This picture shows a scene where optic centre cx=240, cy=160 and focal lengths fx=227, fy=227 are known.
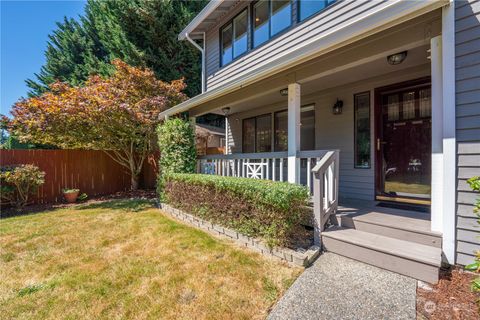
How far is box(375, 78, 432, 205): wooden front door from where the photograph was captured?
14.6ft

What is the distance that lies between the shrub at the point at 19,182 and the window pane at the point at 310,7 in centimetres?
885

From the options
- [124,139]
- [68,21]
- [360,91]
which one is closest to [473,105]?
[360,91]

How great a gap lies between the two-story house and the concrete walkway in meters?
0.26

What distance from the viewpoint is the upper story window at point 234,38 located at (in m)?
7.21

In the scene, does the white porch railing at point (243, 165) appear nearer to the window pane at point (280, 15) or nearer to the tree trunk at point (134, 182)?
the window pane at point (280, 15)

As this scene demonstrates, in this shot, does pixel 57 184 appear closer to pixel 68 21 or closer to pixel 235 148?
pixel 235 148

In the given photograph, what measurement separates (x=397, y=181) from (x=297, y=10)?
15.4ft

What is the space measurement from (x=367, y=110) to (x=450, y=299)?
390 cm

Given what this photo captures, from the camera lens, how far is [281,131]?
7176 mm

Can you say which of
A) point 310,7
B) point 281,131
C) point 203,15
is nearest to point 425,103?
point 310,7

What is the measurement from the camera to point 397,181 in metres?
4.80

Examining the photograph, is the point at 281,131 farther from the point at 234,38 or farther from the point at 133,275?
the point at 133,275

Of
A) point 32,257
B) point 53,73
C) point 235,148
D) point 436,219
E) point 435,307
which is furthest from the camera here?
point 53,73

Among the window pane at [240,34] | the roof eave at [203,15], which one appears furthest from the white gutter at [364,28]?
the roof eave at [203,15]
